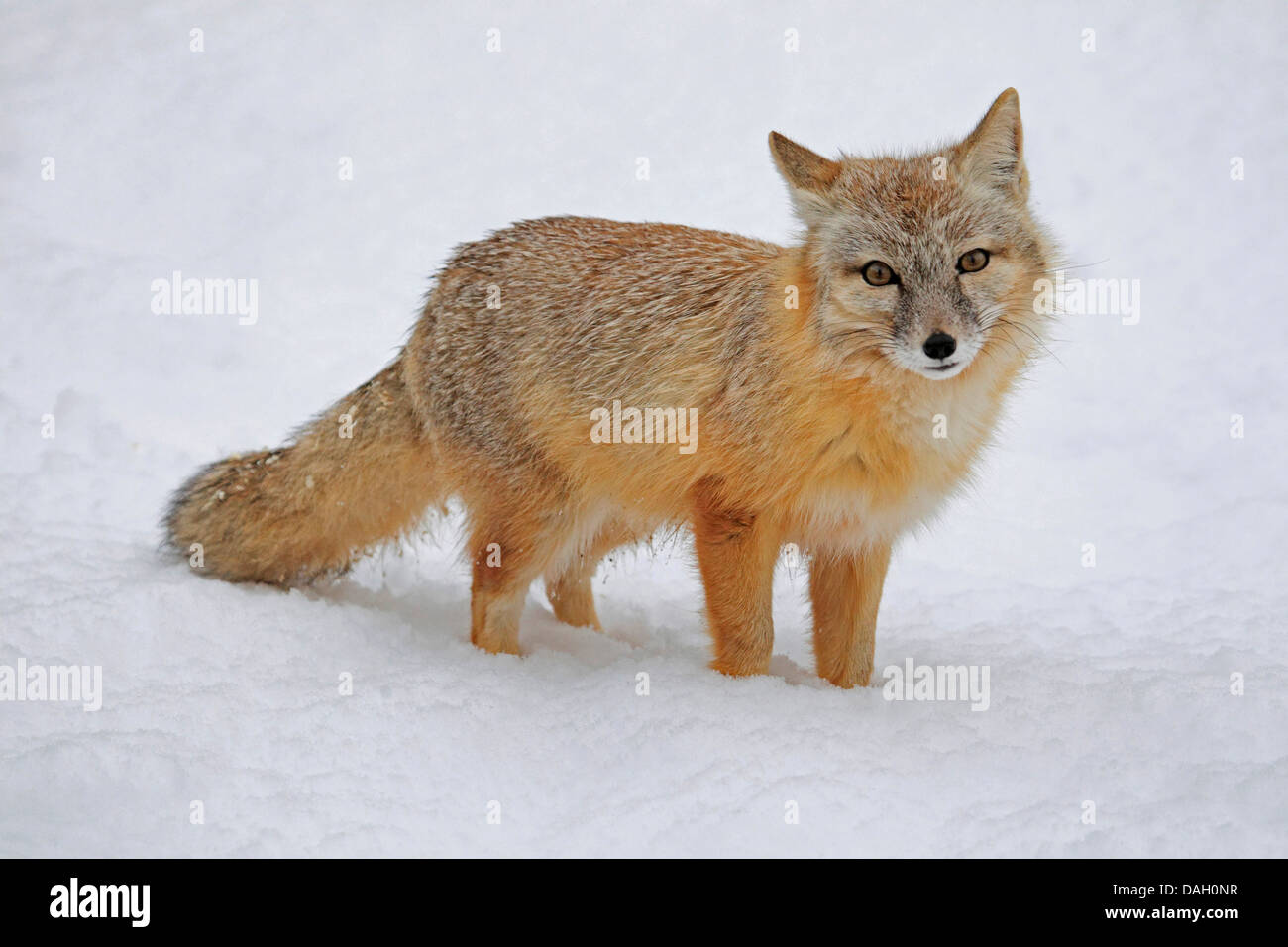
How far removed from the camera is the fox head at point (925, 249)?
164 inches

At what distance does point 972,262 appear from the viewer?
4312 millimetres

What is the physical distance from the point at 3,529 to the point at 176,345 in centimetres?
369

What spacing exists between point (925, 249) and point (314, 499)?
3.22 meters

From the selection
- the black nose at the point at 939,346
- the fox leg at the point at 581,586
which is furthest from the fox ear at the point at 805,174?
the fox leg at the point at 581,586

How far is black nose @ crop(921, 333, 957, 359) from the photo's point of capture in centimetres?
404

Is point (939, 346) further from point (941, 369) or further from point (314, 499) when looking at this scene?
point (314, 499)

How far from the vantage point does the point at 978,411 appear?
15.2ft

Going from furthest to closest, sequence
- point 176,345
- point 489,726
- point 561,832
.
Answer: point 176,345 < point 489,726 < point 561,832

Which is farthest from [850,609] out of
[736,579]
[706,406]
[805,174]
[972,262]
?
[805,174]

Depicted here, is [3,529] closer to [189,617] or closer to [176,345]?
[189,617]

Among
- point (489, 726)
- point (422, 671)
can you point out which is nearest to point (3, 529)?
point (422, 671)

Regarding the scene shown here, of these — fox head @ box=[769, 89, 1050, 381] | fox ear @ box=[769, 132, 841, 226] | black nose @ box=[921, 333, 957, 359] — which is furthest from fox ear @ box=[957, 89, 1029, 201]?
black nose @ box=[921, 333, 957, 359]

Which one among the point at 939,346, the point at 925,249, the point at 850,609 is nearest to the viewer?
the point at 939,346

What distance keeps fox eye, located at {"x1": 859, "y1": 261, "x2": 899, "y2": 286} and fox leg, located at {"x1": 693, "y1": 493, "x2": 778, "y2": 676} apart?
3.51 ft
